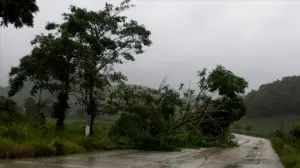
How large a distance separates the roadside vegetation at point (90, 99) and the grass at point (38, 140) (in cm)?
5

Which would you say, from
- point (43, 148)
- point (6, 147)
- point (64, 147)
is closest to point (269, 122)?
point (64, 147)

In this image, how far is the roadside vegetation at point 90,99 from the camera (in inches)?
854

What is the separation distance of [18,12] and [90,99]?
676 centimetres

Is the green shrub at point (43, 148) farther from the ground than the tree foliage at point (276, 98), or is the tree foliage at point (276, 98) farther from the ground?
the tree foliage at point (276, 98)

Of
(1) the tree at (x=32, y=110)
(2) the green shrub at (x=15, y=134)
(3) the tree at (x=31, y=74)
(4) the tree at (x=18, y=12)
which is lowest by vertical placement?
(2) the green shrub at (x=15, y=134)

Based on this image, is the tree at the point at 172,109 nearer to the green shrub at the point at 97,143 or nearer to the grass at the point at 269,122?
the green shrub at the point at 97,143

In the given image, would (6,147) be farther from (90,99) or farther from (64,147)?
(90,99)

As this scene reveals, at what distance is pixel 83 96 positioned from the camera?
84.3 ft

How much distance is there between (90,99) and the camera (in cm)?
2569

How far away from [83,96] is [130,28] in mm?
6545

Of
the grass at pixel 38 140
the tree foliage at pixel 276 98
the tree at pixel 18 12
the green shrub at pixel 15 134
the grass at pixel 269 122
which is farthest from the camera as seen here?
the grass at pixel 269 122

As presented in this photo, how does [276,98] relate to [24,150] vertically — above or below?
above

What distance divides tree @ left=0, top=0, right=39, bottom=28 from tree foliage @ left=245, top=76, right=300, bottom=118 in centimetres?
8711

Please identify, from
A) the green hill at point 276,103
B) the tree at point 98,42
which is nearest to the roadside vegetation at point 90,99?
A: the tree at point 98,42
